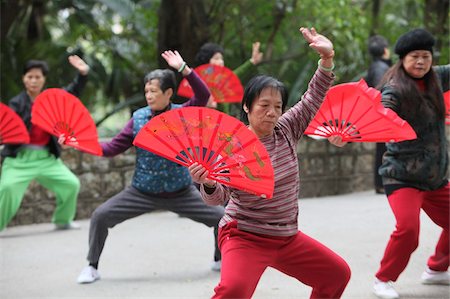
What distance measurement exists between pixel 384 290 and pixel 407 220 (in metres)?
0.47

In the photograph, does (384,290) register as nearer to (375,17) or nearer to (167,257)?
(167,257)

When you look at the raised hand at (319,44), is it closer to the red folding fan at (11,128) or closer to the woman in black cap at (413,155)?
the woman in black cap at (413,155)

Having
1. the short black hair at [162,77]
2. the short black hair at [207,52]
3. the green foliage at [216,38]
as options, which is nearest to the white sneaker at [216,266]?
the short black hair at [162,77]

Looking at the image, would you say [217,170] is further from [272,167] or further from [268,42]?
[268,42]

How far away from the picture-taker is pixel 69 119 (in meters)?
4.85

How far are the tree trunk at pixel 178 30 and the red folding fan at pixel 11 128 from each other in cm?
255

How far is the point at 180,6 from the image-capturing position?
26.8ft

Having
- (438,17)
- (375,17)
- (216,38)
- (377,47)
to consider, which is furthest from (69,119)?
(375,17)

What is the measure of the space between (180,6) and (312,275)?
549cm

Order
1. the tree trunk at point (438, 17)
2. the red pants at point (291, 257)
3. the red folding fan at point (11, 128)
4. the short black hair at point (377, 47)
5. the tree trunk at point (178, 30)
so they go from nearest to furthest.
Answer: the red pants at point (291, 257), the red folding fan at point (11, 128), the short black hair at point (377, 47), the tree trunk at point (178, 30), the tree trunk at point (438, 17)

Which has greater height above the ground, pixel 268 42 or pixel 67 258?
pixel 268 42

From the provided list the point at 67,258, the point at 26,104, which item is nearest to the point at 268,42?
the point at 26,104

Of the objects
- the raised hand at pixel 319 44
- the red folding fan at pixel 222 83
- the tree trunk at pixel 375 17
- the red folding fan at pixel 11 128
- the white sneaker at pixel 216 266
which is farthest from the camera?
the tree trunk at pixel 375 17

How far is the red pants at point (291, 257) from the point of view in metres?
3.15
